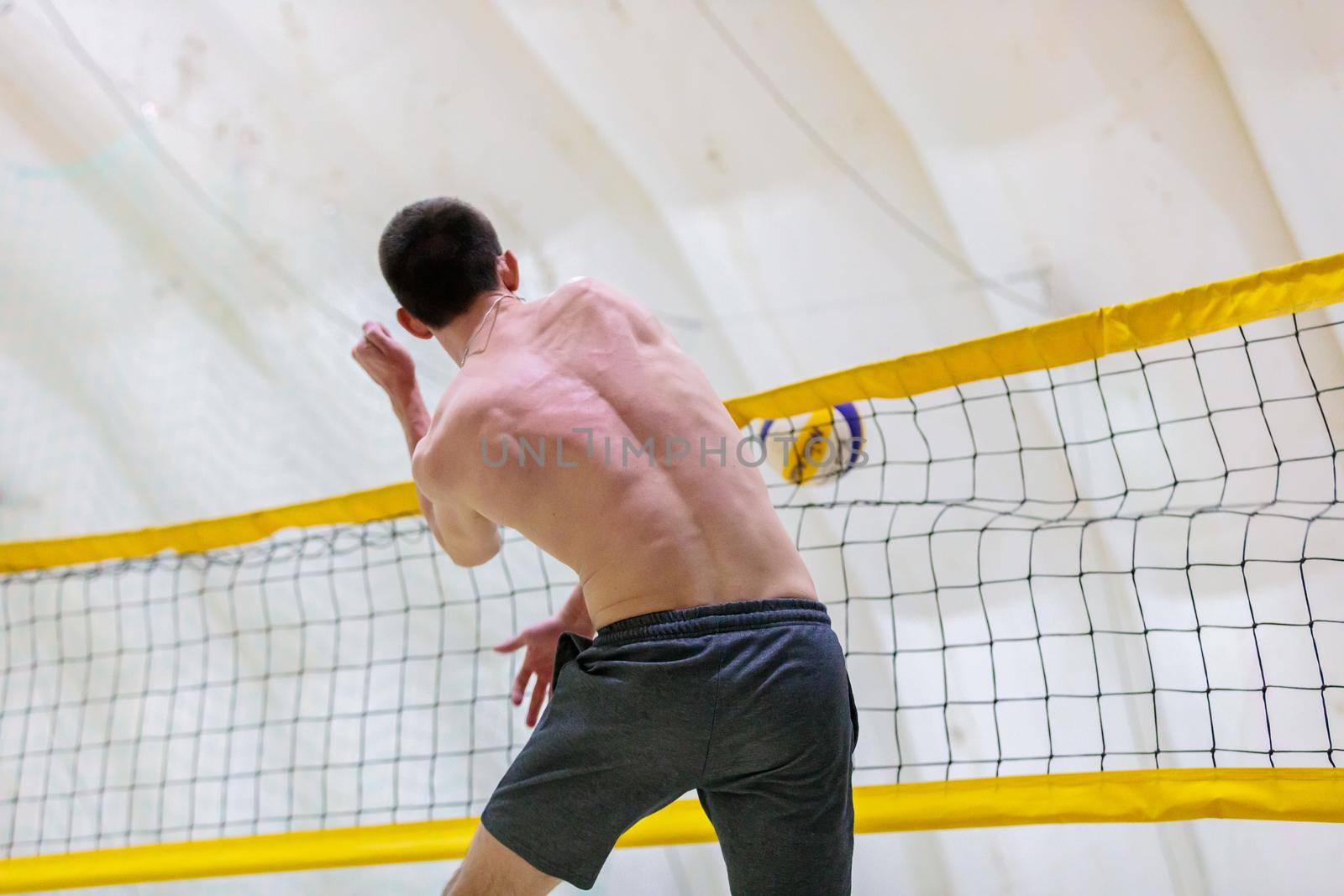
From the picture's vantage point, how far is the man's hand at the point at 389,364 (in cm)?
162

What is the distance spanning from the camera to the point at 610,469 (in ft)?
3.94

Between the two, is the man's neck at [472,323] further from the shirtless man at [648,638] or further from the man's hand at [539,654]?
the man's hand at [539,654]

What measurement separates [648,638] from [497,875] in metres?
0.34

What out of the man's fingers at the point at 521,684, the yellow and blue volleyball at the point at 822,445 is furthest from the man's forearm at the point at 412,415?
the yellow and blue volleyball at the point at 822,445

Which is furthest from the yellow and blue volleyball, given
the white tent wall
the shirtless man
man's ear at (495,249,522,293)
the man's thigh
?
the man's thigh

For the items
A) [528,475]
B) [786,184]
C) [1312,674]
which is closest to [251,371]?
[786,184]

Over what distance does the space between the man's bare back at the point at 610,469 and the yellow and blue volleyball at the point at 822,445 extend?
949 millimetres

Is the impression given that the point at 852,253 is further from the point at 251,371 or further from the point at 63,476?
the point at 63,476

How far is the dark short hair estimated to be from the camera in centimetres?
139

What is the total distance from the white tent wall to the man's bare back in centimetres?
167

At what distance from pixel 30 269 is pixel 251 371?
91cm

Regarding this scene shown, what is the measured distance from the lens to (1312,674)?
2.07 metres

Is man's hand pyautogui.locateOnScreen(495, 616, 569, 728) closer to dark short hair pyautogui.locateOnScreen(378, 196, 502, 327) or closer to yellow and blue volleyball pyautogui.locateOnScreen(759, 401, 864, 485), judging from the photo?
dark short hair pyautogui.locateOnScreen(378, 196, 502, 327)

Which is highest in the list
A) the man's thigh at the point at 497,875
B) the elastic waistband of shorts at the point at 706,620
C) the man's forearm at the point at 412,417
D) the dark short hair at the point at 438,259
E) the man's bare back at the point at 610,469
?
the dark short hair at the point at 438,259
